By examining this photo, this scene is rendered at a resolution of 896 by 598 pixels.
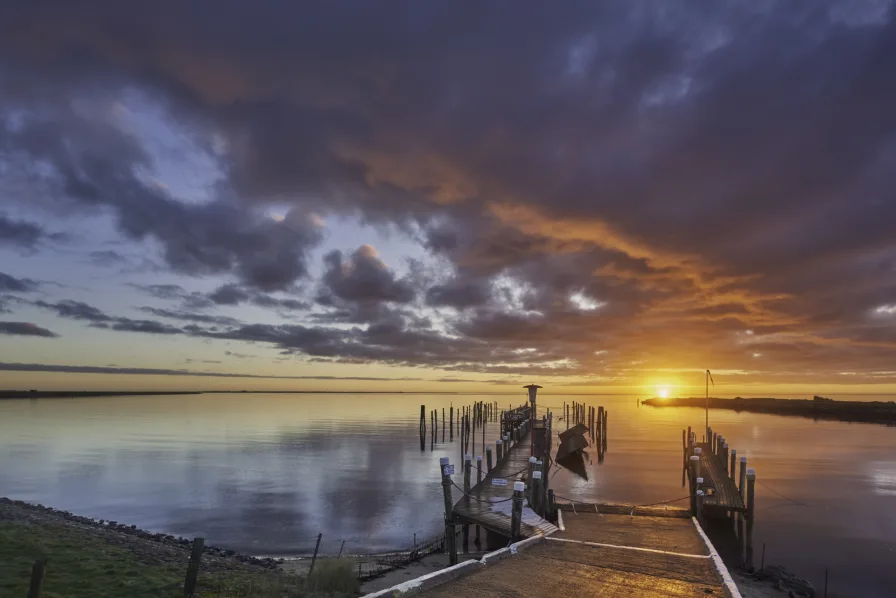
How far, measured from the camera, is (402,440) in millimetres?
64938

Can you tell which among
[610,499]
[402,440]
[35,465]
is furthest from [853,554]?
[35,465]

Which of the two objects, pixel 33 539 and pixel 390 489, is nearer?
pixel 33 539

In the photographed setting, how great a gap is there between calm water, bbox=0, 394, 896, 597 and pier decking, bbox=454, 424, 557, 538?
13.5 ft

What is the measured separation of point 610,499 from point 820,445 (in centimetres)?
4568

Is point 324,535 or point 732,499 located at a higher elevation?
point 732,499

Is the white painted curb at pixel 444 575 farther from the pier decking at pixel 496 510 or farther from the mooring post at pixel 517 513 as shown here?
the pier decking at pixel 496 510

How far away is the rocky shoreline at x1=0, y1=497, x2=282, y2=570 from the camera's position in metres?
19.7

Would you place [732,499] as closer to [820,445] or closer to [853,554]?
[853,554]

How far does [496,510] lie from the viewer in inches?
744

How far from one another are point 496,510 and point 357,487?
63.5 ft

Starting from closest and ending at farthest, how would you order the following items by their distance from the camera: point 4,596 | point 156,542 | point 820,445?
point 4,596 < point 156,542 < point 820,445

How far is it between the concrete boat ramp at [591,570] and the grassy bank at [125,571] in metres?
5.58

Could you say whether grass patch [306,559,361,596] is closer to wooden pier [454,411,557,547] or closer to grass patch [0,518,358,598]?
grass patch [0,518,358,598]

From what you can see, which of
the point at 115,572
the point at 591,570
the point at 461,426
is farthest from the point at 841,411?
the point at 115,572
